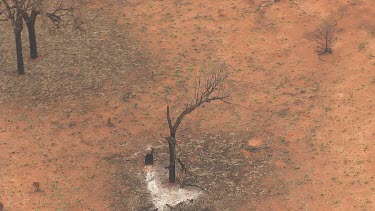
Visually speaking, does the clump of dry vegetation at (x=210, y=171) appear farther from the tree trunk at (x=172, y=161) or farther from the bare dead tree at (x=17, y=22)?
the bare dead tree at (x=17, y=22)

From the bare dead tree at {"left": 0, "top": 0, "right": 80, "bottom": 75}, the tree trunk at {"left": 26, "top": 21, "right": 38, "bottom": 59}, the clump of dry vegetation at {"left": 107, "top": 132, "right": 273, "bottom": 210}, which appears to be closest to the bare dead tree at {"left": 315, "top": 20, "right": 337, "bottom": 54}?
the clump of dry vegetation at {"left": 107, "top": 132, "right": 273, "bottom": 210}

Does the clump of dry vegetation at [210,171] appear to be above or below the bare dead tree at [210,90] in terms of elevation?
below

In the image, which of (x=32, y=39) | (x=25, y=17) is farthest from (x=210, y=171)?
(x=32, y=39)

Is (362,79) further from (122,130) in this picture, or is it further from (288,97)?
(122,130)

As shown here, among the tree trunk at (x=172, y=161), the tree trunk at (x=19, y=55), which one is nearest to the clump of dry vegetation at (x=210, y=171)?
the tree trunk at (x=172, y=161)

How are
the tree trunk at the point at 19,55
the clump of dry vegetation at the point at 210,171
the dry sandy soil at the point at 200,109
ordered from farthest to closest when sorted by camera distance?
the tree trunk at the point at 19,55 < the dry sandy soil at the point at 200,109 < the clump of dry vegetation at the point at 210,171

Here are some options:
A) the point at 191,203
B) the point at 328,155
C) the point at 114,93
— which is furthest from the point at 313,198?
the point at 114,93

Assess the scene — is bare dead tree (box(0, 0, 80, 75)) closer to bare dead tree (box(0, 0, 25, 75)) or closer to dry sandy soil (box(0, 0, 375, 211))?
bare dead tree (box(0, 0, 25, 75))

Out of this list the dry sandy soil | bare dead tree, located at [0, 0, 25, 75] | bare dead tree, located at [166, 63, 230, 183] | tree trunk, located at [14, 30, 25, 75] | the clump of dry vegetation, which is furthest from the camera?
tree trunk, located at [14, 30, 25, 75]
